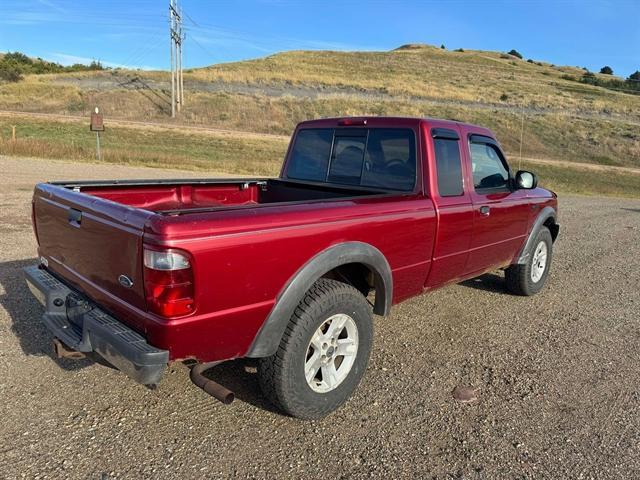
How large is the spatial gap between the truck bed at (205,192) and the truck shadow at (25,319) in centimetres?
122

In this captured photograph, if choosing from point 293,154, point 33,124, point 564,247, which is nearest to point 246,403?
point 293,154

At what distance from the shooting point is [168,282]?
7.73 ft

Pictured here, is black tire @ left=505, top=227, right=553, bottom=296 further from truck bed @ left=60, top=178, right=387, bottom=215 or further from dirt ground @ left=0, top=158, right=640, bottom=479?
truck bed @ left=60, top=178, right=387, bottom=215

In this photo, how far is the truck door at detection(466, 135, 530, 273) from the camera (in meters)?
4.42

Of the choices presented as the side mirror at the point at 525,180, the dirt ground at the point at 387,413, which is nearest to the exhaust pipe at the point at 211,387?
the dirt ground at the point at 387,413

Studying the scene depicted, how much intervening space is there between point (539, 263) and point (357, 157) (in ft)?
9.40

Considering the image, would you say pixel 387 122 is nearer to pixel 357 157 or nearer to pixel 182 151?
pixel 357 157

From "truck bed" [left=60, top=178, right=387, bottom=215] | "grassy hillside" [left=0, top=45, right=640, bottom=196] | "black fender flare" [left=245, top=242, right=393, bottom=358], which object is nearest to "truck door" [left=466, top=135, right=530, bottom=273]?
"truck bed" [left=60, top=178, right=387, bottom=215]

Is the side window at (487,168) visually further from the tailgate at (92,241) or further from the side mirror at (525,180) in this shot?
the tailgate at (92,241)

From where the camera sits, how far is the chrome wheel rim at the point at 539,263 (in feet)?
18.8

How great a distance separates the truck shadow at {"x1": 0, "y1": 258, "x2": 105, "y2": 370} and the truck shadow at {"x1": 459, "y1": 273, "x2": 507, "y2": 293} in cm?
429

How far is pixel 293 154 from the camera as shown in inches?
194

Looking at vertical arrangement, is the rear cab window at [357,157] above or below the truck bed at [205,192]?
above

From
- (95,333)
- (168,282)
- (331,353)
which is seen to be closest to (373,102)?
(331,353)
